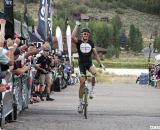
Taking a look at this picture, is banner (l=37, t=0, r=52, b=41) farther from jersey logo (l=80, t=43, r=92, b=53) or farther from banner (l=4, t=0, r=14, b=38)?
jersey logo (l=80, t=43, r=92, b=53)

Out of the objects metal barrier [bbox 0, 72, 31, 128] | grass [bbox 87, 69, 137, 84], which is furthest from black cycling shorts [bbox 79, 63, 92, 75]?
grass [bbox 87, 69, 137, 84]

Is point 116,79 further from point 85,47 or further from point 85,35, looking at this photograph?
point 85,35

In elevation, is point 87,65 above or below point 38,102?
above

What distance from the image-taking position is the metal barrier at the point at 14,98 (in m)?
12.4

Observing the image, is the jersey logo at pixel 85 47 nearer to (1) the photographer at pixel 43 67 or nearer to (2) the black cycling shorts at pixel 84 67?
(2) the black cycling shorts at pixel 84 67

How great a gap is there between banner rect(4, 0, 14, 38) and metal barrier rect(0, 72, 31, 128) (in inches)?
48.3

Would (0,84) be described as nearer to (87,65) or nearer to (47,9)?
(87,65)

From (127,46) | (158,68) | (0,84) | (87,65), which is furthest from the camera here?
(127,46)

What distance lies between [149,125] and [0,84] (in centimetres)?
412

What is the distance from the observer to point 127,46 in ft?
494

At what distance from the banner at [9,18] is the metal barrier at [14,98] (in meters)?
1.23

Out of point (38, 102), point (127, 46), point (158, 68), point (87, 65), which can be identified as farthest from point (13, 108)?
point (127, 46)

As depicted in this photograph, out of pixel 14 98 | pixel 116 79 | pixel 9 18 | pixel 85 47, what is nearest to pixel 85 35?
pixel 85 47

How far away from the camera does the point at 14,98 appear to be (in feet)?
45.8
